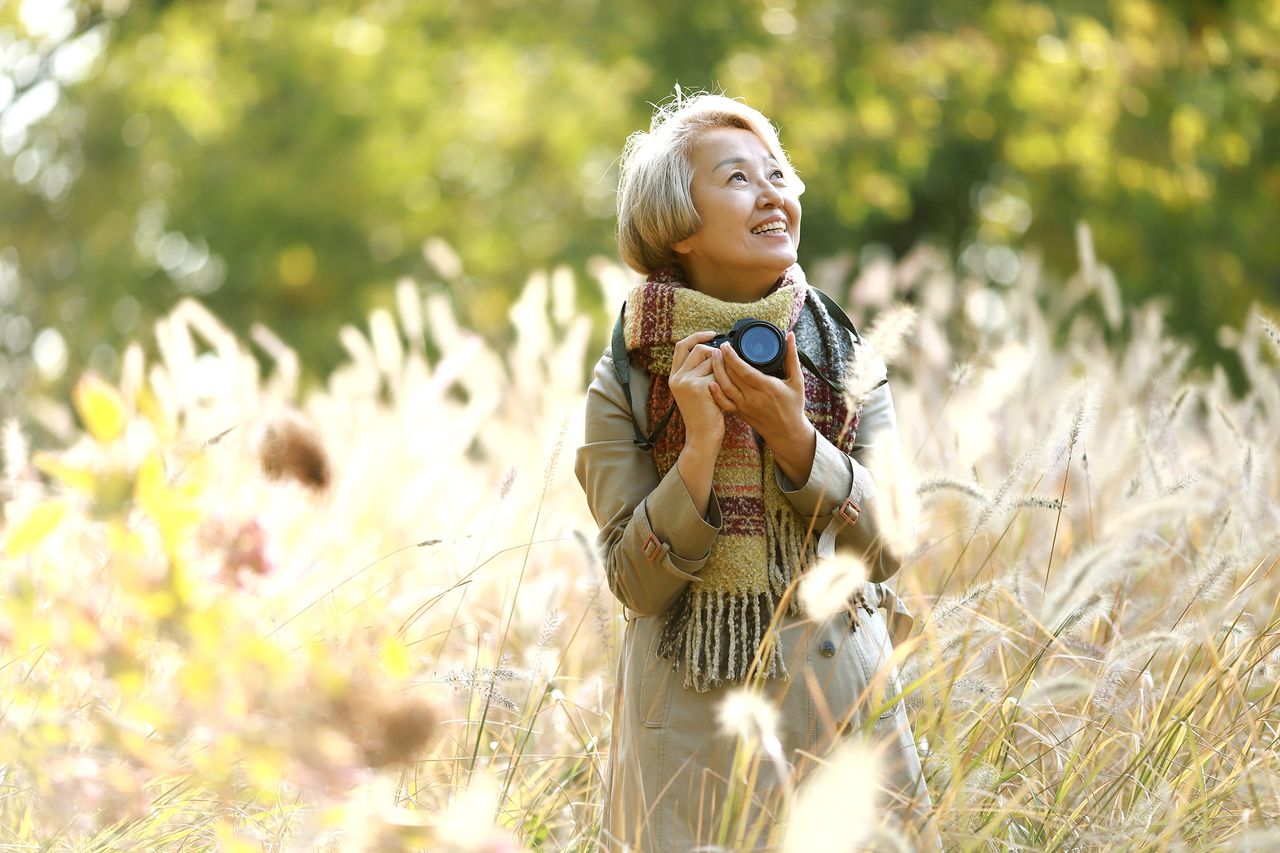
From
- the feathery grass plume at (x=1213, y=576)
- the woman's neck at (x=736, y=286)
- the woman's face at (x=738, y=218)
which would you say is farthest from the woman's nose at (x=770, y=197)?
the feathery grass plume at (x=1213, y=576)

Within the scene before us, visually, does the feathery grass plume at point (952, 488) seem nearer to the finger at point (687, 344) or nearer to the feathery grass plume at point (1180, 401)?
the finger at point (687, 344)

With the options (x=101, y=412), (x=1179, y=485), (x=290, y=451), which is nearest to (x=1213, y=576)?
(x=1179, y=485)

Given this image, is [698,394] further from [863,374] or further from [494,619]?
[494,619]

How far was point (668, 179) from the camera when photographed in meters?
1.95

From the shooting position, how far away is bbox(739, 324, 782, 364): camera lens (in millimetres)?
1765

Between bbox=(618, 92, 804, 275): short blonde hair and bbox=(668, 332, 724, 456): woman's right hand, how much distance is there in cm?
24

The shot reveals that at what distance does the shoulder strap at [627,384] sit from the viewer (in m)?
1.87

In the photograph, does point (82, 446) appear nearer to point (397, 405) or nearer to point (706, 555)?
point (397, 405)

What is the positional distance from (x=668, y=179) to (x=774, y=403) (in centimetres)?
42

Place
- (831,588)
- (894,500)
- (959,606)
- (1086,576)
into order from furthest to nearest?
(1086,576)
(959,606)
(894,500)
(831,588)

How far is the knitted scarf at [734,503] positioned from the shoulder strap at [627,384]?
1 centimetres

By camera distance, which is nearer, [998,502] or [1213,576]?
[998,502]

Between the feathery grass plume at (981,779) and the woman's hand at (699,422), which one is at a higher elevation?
the woman's hand at (699,422)

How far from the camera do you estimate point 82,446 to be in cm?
296
